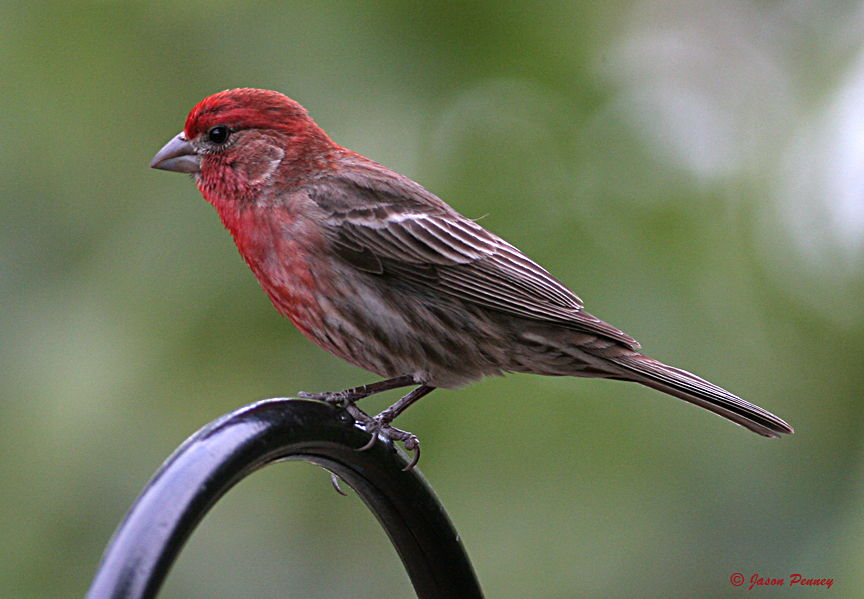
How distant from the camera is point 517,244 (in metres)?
3.62

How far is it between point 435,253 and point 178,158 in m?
0.86

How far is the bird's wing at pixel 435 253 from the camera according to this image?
3.25 meters

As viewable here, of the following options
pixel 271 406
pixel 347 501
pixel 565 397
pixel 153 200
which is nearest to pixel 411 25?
pixel 153 200

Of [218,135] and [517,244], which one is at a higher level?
[218,135]

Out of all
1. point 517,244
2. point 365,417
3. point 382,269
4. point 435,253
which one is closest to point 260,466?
point 365,417

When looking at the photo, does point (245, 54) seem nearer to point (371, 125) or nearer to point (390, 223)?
point (371, 125)

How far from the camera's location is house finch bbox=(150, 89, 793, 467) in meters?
3.10

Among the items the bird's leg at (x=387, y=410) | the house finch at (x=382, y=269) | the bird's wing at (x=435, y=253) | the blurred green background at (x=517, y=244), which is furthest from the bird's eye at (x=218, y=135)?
the bird's leg at (x=387, y=410)

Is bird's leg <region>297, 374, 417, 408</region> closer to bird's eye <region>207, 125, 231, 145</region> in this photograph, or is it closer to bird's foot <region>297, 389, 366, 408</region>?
bird's foot <region>297, 389, 366, 408</region>

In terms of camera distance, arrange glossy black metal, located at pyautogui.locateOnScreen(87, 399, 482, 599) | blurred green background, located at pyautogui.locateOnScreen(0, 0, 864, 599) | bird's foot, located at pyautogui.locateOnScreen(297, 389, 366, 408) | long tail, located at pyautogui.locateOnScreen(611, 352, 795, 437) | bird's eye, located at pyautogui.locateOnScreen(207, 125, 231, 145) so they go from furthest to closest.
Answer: bird's eye, located at pyautogui.locateOnScreen(207, 125, 231, 145) → blurred green background, located at pyautogui.locateOnScreen(0, 0, 864, 599) → long tail, located at pyautogui.locateOnScreen(611, 352, 795, 437) → bird's foot, located at pyautogui.locateOnScreen(297, 389, 366, 408) → glossy black metal, located at pyautogui.locateOnScreen(87, 399, 482, 599)

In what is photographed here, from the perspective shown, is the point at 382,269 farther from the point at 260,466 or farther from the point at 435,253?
the point at 260,466

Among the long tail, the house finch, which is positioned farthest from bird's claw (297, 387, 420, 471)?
the long tail

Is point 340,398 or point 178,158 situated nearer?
point 340,398

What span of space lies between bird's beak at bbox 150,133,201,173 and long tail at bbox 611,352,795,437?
1468mm
